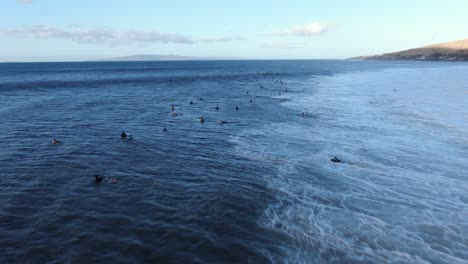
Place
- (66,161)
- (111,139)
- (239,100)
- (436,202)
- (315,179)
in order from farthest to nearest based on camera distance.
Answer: (239,100), (111,139), (66,161), (315,179), (436,202)

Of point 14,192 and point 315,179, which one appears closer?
point 14,192

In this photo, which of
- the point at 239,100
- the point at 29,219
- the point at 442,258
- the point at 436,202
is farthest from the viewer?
the point at 239,100

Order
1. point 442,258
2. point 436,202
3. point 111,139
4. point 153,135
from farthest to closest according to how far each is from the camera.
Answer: point 153,135 → point 111,139 → point 436,202 → point 442,258

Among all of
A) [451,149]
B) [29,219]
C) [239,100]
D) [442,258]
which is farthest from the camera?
[239,100]

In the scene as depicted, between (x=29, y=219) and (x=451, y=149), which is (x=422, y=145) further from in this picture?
(x=29, y=219)

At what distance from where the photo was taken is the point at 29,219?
20141mm

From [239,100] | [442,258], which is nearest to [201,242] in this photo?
[442,258]

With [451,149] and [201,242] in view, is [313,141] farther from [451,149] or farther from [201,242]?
[201,242]

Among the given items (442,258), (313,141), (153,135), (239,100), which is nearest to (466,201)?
(442,258)

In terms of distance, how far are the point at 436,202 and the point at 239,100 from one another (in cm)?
5306

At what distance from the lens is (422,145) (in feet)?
122

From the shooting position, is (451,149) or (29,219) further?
(451,149)

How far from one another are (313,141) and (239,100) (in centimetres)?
3660

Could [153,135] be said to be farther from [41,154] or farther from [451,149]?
[451,149]
